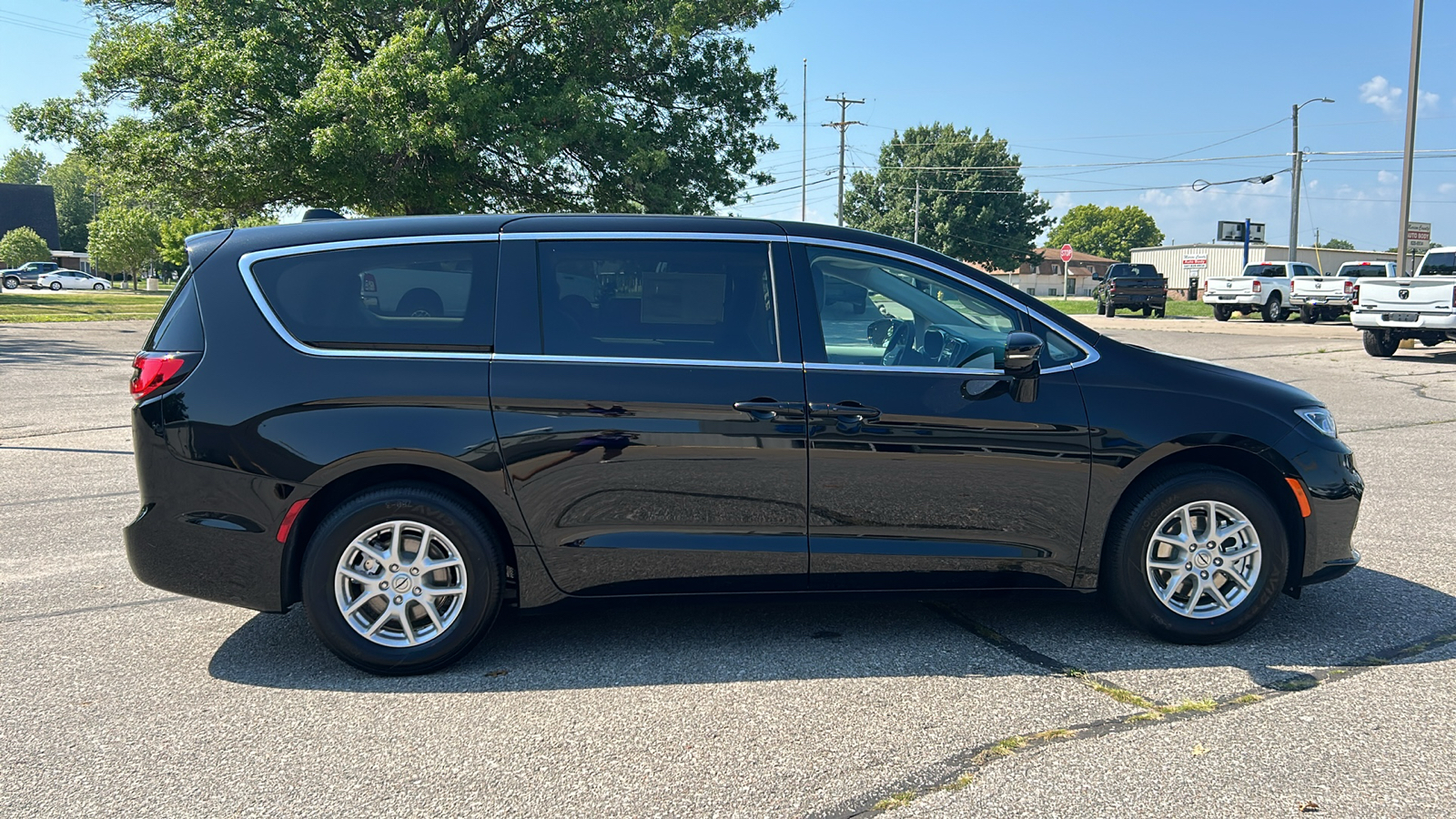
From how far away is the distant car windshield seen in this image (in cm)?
1833

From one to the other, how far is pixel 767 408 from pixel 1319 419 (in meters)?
2.37

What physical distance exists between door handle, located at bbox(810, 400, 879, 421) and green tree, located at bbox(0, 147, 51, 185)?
148546mm

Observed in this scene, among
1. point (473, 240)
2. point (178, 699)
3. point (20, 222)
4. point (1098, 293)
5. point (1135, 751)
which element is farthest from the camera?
point (20, 222)

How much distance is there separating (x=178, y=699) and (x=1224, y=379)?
426 cm

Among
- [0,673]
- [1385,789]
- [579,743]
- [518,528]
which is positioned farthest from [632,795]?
[0,673]

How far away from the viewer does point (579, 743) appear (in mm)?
3359

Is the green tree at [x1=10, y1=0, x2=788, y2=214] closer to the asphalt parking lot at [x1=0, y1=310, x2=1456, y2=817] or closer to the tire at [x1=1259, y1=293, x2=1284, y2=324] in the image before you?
the asphalt parking lot at [x1=0, y1=310, x2=1456, y2=817]

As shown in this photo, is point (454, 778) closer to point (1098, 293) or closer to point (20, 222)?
point (1098, 293)

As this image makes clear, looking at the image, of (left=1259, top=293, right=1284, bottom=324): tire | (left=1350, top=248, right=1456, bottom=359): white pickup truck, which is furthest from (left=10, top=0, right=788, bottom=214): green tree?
(left=1259, top=293, right=1284, bottom=324): tire

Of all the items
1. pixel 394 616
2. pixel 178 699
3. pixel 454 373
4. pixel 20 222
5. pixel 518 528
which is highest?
pixel 20 222

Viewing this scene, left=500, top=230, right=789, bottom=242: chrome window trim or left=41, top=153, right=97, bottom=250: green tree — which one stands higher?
left=41, top=153, right=97, bottom=250: green tree

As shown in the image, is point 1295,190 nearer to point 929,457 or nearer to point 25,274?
point 929,457

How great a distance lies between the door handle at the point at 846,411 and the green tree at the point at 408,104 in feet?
50.9

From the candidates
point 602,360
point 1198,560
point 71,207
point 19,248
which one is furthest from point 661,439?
point 71,207
